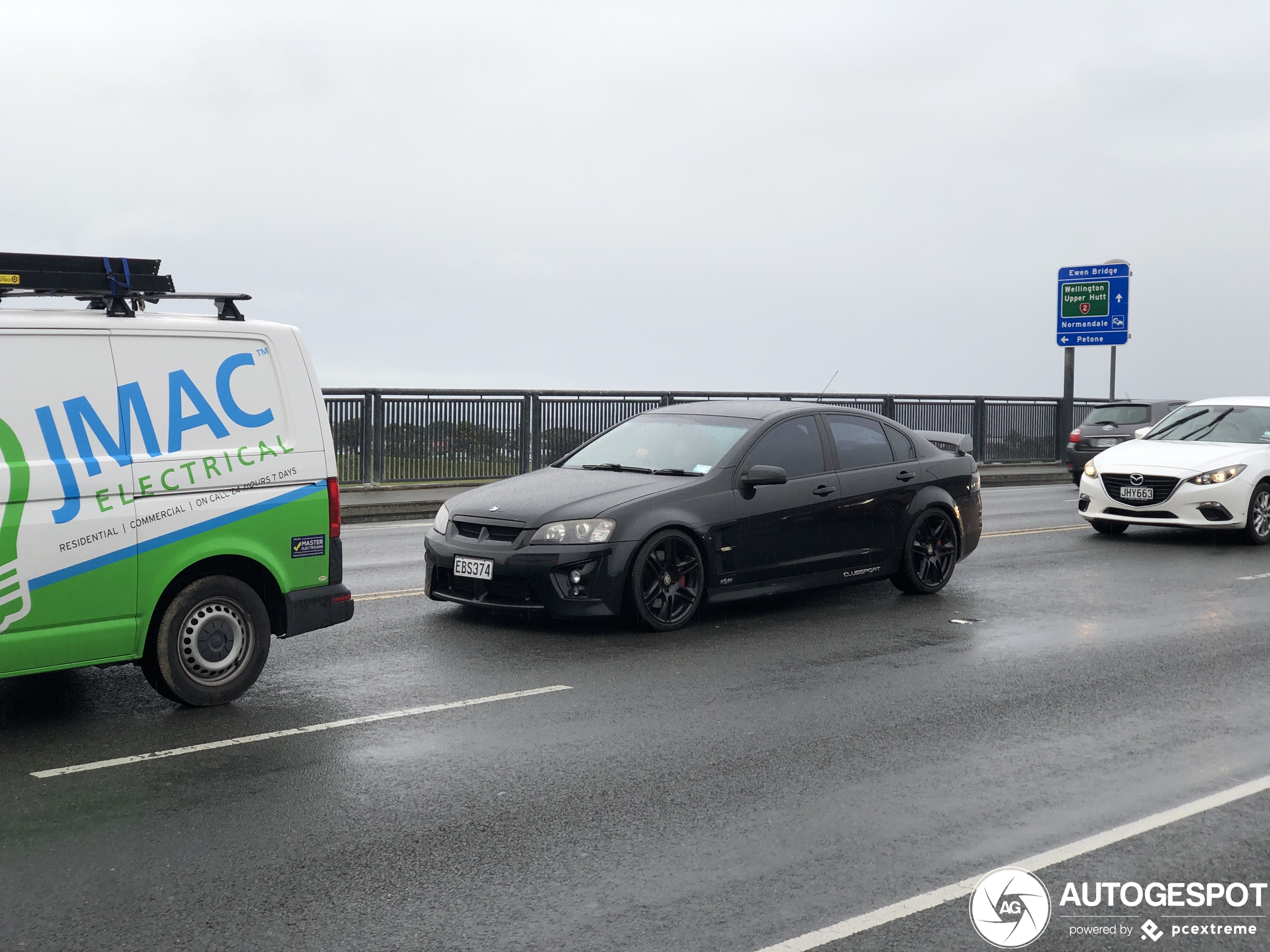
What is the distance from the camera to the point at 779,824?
5.14 meters

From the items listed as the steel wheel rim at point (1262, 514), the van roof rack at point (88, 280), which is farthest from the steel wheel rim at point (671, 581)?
the steel wheel rim at point (1262, 514)

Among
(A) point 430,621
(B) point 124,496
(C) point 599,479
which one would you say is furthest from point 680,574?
(B) point 124,496

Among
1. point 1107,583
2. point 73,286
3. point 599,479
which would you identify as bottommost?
point 1107,583

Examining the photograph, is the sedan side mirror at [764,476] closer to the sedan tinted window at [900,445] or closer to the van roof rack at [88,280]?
the sedan tinted window at [900,445]

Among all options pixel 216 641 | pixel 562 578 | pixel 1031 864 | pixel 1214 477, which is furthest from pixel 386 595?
pixel 1214 477

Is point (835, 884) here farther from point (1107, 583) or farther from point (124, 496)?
point (1107, 583)

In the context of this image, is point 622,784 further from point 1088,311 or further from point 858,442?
point 1088,311

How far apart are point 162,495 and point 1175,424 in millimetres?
13443

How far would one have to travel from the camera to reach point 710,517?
929 cm

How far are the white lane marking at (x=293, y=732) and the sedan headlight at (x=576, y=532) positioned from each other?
1.50 m

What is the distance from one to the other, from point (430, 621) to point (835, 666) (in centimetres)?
297

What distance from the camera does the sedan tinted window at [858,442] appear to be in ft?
34.3

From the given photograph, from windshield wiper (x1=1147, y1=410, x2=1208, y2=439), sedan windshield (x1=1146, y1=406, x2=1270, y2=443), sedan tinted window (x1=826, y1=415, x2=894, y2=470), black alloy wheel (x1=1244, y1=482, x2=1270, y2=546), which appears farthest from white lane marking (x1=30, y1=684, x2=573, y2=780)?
windshield wiper (x1=1147, y1=410, x2=1208, y2=439)

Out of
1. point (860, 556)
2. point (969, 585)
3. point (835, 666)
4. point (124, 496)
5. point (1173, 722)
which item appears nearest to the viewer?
point (124, 496)
